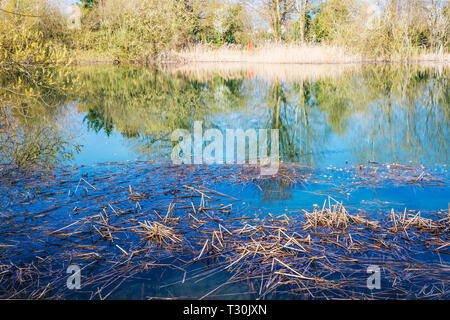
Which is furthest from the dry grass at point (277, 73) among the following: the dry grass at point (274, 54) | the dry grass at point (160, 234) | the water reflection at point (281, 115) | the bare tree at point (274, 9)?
the dry grass at point (160, 234)

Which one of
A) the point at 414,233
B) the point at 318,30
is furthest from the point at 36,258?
the point at 318,30

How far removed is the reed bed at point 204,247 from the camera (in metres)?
2.36

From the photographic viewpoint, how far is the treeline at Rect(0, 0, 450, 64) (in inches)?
885

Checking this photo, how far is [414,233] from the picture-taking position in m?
2.97

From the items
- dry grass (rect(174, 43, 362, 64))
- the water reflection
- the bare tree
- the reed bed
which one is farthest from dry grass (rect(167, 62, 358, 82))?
the reed bed

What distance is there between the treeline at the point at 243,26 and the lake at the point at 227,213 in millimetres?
16958

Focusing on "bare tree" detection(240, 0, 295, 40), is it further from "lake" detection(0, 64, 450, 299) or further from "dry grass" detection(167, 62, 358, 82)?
"lake" detection(0, 64, 450, 299)

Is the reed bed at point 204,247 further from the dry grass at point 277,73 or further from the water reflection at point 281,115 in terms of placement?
the dry grass at point 277,73

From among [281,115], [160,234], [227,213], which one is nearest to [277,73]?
[281,115]

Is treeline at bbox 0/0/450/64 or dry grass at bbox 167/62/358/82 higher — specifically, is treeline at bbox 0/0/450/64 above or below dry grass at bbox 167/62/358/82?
above

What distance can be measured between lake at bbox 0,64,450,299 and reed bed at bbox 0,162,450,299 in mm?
11

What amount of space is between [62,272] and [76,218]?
34.5 inches

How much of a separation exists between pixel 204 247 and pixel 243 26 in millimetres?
32175

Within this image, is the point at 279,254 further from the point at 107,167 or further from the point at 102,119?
the point at 102,119
